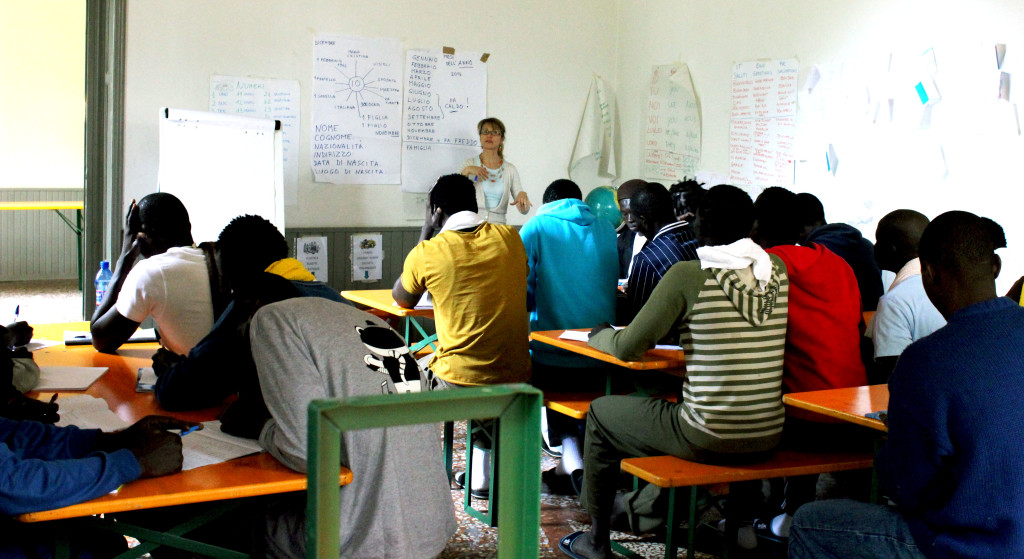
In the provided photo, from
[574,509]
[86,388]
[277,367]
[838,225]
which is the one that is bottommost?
[574,509]

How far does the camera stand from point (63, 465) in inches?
67.4

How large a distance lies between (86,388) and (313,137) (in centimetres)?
413

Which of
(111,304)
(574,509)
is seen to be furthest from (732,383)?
(111,304)

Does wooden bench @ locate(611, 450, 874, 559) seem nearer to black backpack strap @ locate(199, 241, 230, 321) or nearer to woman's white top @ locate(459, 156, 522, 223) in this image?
black backpack strap @ locate(199, 241, 230, 321)

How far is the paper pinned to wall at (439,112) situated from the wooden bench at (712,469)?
4488 millimetres

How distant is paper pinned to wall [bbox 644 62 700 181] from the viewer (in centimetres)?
663

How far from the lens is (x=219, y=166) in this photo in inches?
222

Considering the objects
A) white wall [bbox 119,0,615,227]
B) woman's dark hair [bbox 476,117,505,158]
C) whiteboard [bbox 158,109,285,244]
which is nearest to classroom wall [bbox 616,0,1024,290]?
white wall [bbox 119,0,615,227]

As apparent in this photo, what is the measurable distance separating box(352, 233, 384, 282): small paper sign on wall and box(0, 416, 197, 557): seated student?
183 inches

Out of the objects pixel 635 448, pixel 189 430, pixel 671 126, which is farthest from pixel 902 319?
pixel 671 126

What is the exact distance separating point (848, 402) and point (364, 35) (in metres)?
5.05

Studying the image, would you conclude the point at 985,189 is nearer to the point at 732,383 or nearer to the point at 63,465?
the point at 732,383

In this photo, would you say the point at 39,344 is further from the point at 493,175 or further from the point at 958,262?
the point at 493,175

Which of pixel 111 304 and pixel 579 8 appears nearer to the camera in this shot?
pixel 111 304
